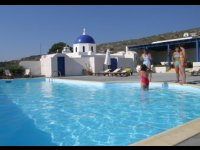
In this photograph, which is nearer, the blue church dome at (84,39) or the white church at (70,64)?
the white church at (70,64)

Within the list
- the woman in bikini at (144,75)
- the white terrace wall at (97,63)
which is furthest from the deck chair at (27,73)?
the woman in bikini at (144,75)

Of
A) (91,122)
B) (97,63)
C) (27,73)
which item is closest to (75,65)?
(97,63)

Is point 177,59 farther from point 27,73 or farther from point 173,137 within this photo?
point 27,73

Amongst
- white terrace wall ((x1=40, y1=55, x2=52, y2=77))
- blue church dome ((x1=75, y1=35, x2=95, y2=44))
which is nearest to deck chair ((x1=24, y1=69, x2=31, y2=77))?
white terrace wall ((x1=40, y1=55, x2=52, y2=77))

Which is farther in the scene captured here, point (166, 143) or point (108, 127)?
point (108, 127)

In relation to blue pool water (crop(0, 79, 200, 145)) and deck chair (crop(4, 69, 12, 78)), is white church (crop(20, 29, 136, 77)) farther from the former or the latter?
blue pool water (crop(0, 79, 200, 145))

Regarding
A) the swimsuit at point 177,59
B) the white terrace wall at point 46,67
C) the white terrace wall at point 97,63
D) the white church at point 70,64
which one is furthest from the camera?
the white terrace wall at point 97,63

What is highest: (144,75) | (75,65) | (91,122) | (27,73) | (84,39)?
(84,39)

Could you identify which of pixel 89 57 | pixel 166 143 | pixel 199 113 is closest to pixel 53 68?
pixel 89 57

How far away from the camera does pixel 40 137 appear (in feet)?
14.9

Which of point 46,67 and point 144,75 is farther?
point 46,67

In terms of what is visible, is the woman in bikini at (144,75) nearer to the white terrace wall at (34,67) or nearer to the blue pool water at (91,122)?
the blue pool water at (91,122)

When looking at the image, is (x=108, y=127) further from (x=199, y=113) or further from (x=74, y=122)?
(x=199, y=113)
